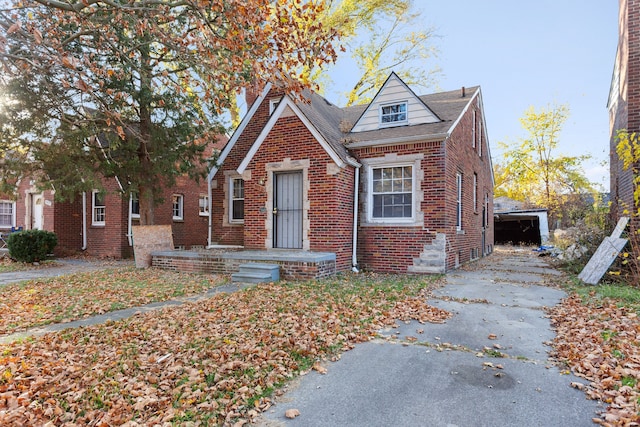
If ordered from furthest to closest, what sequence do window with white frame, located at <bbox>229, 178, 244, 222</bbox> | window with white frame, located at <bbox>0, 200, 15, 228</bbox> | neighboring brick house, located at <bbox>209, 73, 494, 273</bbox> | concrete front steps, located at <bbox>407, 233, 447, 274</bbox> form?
window with white frame, located at <bbox>0, 200, 15, 228</bbox>, window with white frame, located at <bbox>229, 178, 244, 222</bbox>, neighboring brick house, located at <bbox>209, 73, 494, 273</bbox>, concrete front steps, located at <bbox>407, 233, 447, 274</bbox>

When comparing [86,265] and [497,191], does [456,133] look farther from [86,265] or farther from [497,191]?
[497,191]

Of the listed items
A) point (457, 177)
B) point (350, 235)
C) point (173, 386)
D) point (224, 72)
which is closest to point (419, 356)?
point (173, 386)

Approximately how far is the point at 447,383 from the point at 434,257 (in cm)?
666

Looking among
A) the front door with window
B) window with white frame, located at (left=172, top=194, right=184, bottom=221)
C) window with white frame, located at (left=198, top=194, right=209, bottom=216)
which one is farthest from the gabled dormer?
window with white frame, located at (left=198, top=194, right=209, bottom=216)

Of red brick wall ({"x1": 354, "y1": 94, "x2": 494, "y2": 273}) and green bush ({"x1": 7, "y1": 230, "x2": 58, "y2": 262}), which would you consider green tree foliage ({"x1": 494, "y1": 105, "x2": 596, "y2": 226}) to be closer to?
red brick wall ({"x1": 354, "y1": 94, "x2": 494, "y2": 273})

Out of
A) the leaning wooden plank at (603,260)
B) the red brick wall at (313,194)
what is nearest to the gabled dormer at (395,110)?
the red brick wall at (313,194)

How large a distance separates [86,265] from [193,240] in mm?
6132

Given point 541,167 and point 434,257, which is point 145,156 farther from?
point 541,167

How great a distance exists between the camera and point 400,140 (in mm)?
10328

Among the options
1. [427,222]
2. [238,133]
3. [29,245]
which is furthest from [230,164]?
[29,245]

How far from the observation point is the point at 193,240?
1905cm

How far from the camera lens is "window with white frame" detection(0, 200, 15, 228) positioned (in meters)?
18.3

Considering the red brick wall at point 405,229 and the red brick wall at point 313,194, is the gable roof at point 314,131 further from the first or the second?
the red brick wall at point 405,229

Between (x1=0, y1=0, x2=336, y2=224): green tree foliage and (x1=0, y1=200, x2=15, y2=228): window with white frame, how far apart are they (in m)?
8.79
